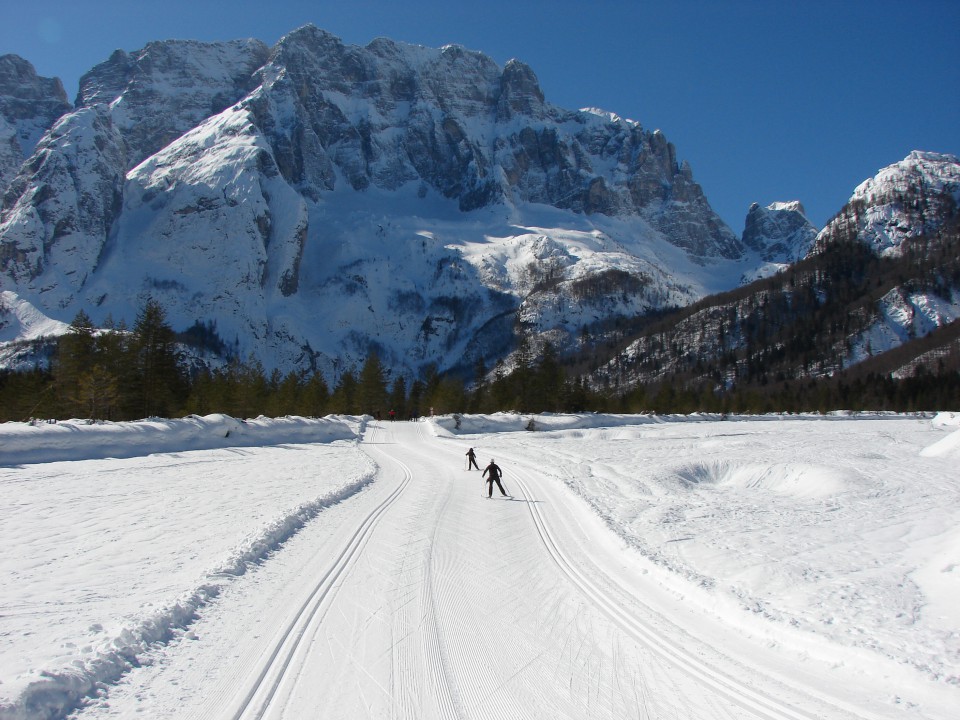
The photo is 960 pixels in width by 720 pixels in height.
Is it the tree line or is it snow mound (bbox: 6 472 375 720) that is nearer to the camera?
snow mound (bbox: 6 472 375 720)

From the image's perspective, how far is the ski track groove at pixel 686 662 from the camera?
622 cm

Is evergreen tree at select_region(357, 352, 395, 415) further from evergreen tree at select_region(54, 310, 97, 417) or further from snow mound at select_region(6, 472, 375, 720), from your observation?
snow mound at select_region(6, 472, 375, 720)

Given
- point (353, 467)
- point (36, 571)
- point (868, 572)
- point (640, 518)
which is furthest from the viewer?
point (353, 467)

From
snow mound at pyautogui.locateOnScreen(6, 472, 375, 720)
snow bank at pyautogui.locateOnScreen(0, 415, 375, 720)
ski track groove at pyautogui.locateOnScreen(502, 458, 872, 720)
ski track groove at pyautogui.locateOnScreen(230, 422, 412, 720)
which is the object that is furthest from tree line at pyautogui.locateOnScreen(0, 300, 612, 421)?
ski track groove at pyautogui.locateOnScreen(502, 458, 872, 720)

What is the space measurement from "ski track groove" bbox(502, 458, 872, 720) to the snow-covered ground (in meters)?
0.04

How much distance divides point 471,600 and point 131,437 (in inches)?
1019

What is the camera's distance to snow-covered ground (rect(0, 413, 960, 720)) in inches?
249

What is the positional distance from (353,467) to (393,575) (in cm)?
1732

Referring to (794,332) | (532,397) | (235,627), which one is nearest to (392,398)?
(532,397)

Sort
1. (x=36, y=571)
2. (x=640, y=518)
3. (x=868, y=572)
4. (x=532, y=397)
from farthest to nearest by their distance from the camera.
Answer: (x=532, y=397) → (x=640, y=518) → (x=868, y=572) → (x=36, y=571)

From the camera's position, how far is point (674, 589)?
10.0 meters

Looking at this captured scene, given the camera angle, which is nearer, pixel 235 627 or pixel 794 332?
pixel 235 627

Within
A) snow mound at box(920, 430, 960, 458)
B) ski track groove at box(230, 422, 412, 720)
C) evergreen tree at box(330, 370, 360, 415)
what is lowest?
ski track groove at box(230, 422, 412, 720)

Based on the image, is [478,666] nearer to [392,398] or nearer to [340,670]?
[340,670]
